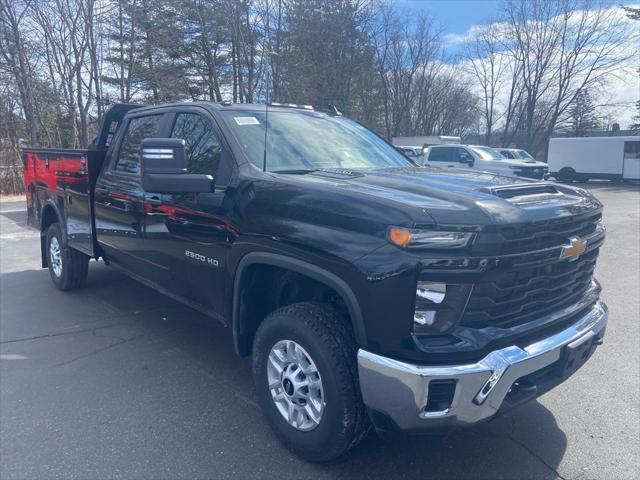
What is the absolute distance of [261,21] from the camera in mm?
24375

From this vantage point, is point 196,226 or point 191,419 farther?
point 196,226

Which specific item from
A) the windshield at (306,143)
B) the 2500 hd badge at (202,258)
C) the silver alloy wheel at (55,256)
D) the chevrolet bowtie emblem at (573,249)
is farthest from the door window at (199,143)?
the silver alloy wheel at (55,256)

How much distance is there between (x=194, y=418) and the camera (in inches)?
133

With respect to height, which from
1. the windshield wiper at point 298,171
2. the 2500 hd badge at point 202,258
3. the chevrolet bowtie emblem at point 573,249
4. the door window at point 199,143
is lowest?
the 2500 hd badge at point 202,258

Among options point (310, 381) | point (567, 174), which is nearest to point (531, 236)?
point (310, 381)

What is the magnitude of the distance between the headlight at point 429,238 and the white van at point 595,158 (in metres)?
28.4

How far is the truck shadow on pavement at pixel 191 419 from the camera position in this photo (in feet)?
9.41

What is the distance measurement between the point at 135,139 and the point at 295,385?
9.90 ft

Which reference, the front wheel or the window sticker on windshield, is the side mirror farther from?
the front wheel

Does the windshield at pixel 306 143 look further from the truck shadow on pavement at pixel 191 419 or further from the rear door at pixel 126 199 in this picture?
the truck shadow on pavement at pixel 191 419

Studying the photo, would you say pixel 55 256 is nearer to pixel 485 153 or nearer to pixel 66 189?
pixel 66 189

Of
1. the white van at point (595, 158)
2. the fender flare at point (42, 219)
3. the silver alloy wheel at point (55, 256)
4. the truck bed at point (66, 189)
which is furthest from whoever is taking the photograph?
the white van at point (595, 158)

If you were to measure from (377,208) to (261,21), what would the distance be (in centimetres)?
2436

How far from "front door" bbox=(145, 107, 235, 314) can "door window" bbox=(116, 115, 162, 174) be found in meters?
0.43
